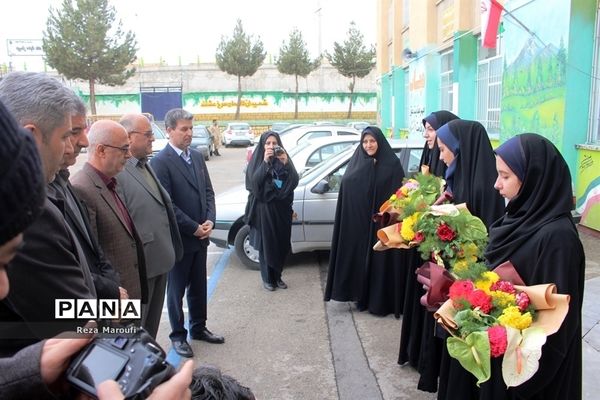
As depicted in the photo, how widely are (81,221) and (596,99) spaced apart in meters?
7.70

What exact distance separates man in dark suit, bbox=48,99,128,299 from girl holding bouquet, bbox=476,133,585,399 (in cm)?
189

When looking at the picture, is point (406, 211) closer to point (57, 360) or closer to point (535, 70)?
point (57, 360)

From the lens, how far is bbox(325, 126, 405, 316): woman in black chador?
203 inches

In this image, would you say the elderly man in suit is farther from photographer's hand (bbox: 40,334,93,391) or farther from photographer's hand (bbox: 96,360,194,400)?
photographer's hand (bbox: 96,360,194,400)

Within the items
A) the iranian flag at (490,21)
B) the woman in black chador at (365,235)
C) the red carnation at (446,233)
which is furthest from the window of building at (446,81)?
the red carnation at (446,233)

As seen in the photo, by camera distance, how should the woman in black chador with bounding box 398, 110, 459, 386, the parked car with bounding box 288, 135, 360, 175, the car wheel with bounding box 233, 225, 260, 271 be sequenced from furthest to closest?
the parked car with bounding box 288, 135, 360, 175 < the car wheel with bounding box 233, 225, 260, 271 < the woman in black chador with bounding box 398, 110, 459, 386

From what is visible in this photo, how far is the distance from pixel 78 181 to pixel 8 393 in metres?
1.91

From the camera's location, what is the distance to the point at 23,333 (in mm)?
1435

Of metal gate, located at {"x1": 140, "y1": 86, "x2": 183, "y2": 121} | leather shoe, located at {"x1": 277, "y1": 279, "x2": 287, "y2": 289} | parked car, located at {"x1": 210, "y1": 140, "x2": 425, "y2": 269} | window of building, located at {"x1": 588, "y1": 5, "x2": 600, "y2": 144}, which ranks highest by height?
metal gate, located at {"x1": 140, "y1": 86, "x2": 183, "y2": 121}

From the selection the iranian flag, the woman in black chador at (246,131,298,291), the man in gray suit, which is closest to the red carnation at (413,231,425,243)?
the man in gray suit

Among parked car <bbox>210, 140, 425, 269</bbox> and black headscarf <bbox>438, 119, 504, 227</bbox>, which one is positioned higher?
black headscarf <bbox>438, 119, 504, 227</bbox>

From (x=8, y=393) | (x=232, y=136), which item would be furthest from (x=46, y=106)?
(x=232, y=136)

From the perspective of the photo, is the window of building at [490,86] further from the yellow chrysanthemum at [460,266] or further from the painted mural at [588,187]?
the yellow chrysanthemum at [460,266]

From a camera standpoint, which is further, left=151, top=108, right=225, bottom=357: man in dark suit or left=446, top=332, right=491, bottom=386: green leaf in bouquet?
left=151, top=108, right=225, bottom=357: man in dark suit
